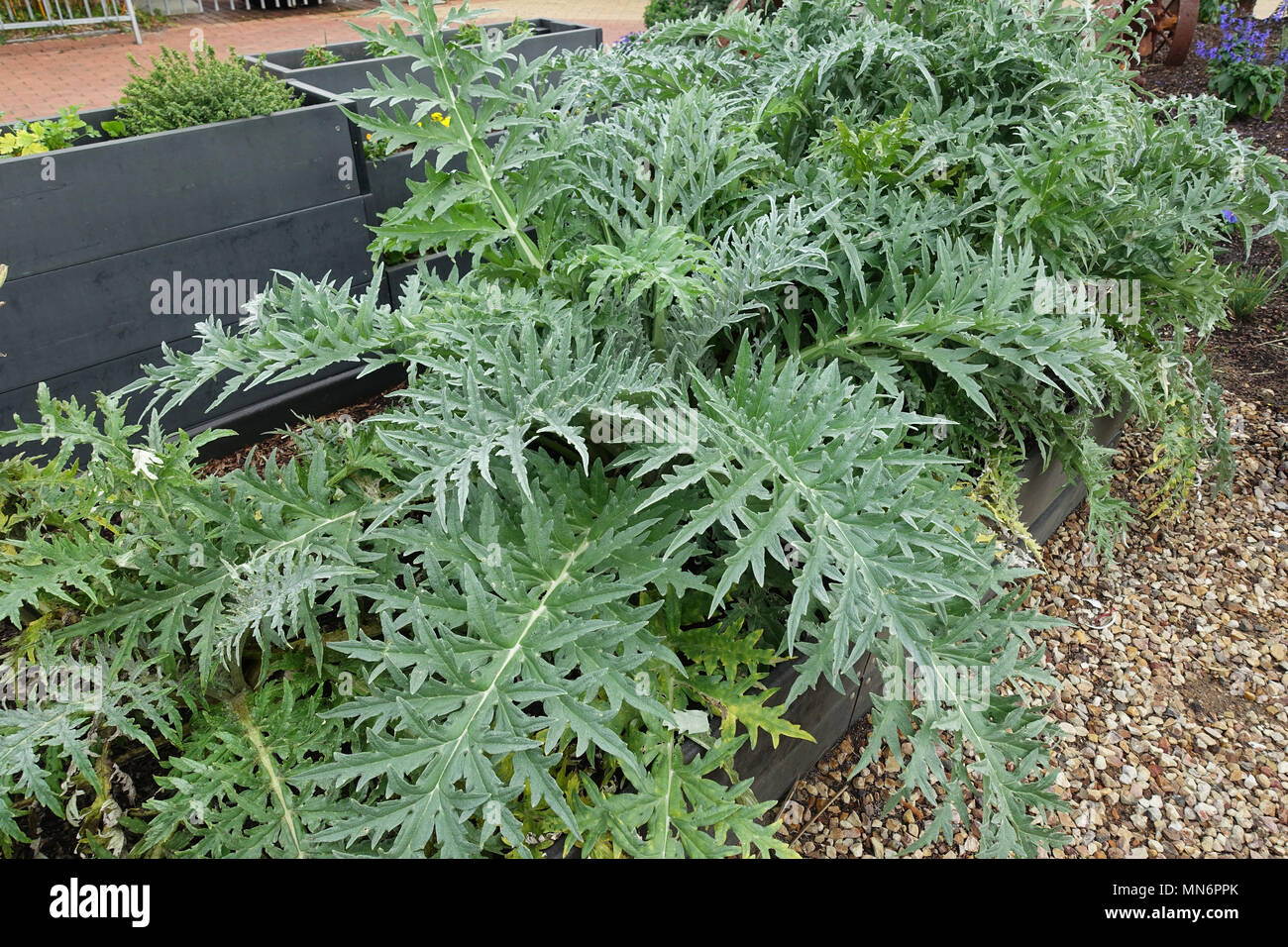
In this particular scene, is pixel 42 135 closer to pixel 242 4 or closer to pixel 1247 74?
pixel 1247 74

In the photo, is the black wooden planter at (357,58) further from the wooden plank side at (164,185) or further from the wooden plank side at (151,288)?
the wooden plank side at (151,288)

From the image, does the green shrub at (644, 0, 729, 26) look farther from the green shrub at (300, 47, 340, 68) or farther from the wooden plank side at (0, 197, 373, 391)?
the wooden plank side at (0, 197, 373, 391)

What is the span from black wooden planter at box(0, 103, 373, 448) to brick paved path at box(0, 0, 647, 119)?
11.2 feet

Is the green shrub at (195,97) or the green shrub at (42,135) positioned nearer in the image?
the green shrub at (42,135)

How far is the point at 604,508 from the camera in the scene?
1852 millimetres

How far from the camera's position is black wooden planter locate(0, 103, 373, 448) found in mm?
3062

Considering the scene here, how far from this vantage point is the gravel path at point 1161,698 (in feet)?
7.39

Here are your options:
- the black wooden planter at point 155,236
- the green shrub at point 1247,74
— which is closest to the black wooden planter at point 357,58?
the black wooden planter at point 155,236

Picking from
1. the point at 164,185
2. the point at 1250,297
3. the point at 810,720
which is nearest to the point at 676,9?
the point at 1250,297

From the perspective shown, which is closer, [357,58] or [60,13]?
[357,58]

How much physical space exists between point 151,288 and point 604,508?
2.54 meters

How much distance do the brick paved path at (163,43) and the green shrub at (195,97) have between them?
2.90 m
